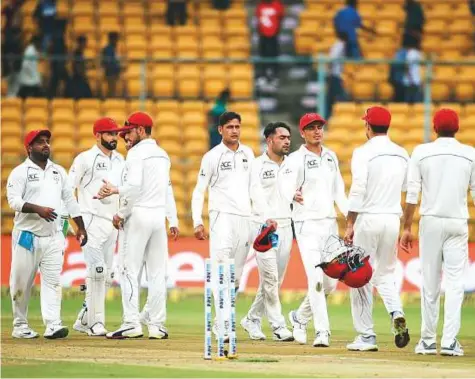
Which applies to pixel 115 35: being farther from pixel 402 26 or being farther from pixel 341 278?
pixel 341 278

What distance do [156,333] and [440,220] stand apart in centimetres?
344

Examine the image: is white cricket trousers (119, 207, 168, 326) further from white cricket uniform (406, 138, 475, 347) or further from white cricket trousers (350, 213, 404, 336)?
white cricket uniform (406, 138, 475, 347)

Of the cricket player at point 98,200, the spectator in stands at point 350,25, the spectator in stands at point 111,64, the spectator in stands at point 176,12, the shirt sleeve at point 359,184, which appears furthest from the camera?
the spectator in stands at point 176,12

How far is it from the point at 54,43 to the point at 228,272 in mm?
15131

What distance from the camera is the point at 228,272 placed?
44.2 feet

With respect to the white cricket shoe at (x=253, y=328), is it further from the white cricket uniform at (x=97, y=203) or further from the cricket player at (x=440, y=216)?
the cricket player at (x=440, y=216)

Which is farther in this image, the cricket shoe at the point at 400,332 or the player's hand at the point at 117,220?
the player's hand at the point at 117,220

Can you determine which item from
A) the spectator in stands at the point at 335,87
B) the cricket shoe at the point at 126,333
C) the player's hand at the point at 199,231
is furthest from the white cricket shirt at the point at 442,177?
the spectator in stands at the point at 335,87

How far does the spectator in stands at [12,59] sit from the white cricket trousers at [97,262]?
919 centimetres

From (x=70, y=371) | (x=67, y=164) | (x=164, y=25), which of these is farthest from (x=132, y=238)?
(x=164, y=25)

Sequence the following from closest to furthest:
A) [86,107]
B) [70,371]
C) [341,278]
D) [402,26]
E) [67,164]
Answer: [70,371] → [341,278] → [67,164] → [86,107] → [402,26]

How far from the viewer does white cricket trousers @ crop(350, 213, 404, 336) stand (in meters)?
15.2

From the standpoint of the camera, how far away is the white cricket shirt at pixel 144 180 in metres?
16.2

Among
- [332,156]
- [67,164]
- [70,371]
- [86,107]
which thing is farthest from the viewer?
[86,107]
